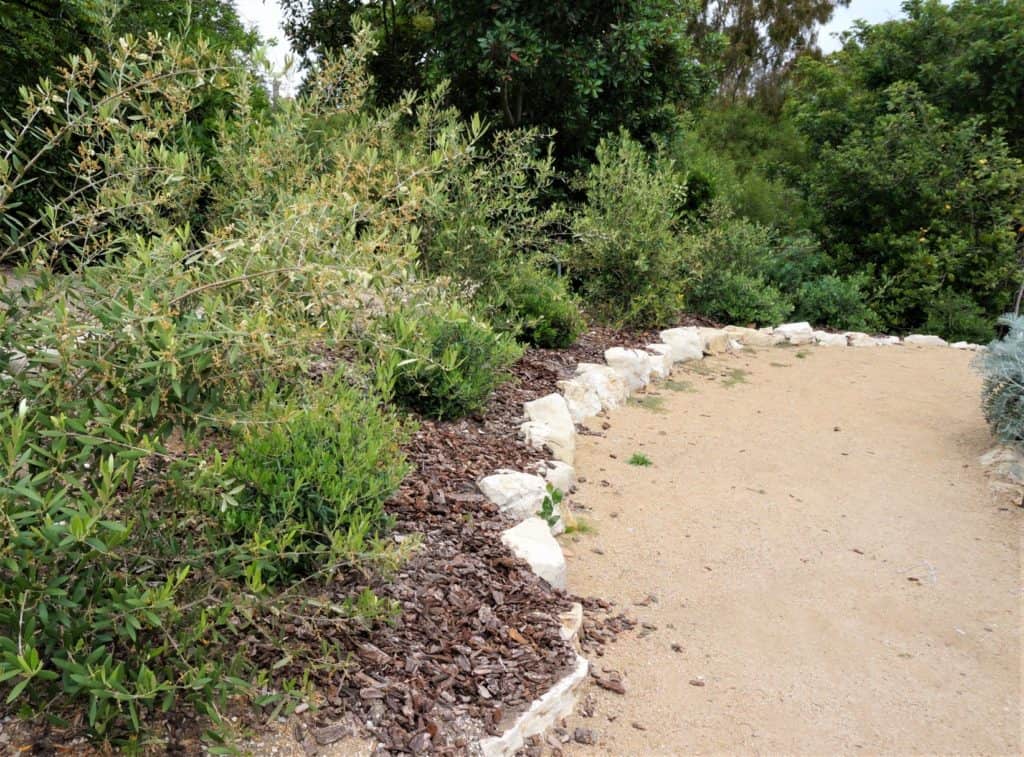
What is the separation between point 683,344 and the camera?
298 inches

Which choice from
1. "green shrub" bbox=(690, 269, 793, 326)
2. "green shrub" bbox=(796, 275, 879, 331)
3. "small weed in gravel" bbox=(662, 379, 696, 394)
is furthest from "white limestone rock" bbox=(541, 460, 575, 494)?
"green shrub" bbox=(796, 275, 879, 331)

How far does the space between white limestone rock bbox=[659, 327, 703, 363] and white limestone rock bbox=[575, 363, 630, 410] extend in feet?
4.57

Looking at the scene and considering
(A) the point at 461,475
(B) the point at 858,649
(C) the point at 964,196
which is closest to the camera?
(B) the point at 858,649

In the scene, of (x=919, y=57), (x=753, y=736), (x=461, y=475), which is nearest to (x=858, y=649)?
(x=753, y=736)

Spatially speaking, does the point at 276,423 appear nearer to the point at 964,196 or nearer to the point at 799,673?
the point at 799,673

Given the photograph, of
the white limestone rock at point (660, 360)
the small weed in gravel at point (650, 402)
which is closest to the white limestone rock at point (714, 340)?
the white limestone rock at point (660, 360)

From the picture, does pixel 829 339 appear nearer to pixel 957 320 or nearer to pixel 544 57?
pixel 957 320

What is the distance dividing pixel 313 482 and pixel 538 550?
1151 millimetres

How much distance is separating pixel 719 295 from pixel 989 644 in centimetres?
607

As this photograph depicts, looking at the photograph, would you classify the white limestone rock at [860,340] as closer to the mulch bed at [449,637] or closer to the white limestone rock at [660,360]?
the white limestone rock at [660,360]

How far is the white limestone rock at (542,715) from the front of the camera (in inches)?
94.2

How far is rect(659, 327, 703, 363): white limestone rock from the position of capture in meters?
7.48

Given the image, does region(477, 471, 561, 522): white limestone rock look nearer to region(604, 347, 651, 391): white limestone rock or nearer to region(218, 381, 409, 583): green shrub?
region(218, 381, 409, 583): green shrub

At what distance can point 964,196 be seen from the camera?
10.6 meters
